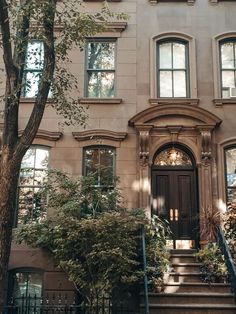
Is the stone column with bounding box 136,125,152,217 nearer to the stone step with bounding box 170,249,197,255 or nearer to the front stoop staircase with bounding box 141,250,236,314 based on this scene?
the stone step with bounding box 170,249,197,255

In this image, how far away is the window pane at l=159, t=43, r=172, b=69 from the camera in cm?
1303

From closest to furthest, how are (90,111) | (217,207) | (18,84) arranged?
(18,84) < (217,207) < (90,111)

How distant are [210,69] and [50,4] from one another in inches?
238

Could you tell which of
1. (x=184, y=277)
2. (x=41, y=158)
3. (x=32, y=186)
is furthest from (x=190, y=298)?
(x=41, y=158)

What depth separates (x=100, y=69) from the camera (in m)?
13.0

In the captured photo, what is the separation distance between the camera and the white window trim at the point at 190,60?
12.6 m

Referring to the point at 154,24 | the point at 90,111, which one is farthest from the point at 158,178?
the point at 154,24

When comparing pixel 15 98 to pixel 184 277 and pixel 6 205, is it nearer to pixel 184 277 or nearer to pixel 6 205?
pixel 6 205

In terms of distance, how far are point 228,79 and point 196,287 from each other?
20.0 feet

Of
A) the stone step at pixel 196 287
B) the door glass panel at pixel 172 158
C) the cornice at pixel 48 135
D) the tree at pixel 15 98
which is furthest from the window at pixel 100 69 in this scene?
the stone step at pixel 196 287

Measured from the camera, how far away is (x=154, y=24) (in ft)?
43.3

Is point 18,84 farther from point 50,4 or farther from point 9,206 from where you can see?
point 9,206

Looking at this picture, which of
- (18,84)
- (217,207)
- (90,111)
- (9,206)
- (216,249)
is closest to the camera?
(9,206)

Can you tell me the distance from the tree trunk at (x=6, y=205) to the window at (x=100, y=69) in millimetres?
5405
